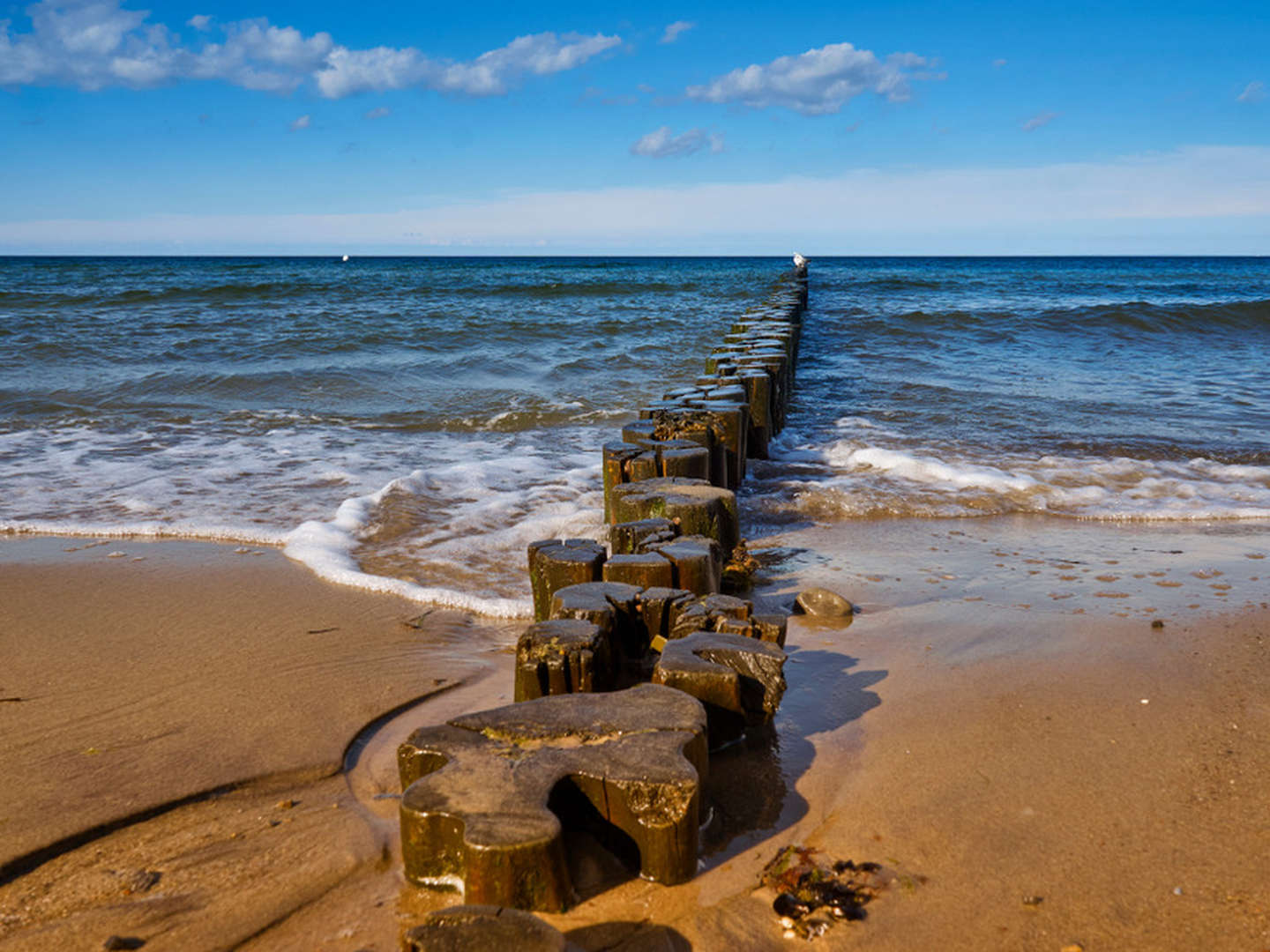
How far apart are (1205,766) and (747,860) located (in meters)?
1.31

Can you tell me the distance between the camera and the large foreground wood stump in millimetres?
1812

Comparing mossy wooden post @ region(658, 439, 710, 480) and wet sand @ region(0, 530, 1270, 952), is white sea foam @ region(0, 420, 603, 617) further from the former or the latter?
mossy wooden post @ region(658, 439, 710, 480)

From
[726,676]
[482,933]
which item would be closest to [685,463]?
[726,676]

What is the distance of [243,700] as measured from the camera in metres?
3.12

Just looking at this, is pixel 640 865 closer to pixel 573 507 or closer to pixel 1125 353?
pixel 573 507

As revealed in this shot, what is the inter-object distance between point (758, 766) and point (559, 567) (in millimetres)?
985

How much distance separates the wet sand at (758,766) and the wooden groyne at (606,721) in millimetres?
129

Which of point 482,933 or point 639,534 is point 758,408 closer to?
point 639,534

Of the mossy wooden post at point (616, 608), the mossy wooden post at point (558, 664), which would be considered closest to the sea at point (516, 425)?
the mossy wooden post at point (616, 608)

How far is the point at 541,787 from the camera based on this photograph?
1.95 meters

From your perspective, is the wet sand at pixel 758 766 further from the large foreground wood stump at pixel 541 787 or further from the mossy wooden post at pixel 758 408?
the mossy wooden post at pixel 758 408

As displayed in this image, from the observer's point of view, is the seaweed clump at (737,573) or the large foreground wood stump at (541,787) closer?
the large foreground wood stump at (541,787)

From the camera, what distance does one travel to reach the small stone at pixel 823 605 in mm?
3896

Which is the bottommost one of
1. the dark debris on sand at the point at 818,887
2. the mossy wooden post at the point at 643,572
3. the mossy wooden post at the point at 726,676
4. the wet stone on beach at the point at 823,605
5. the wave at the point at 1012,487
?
the wave at the point at 1012,487
